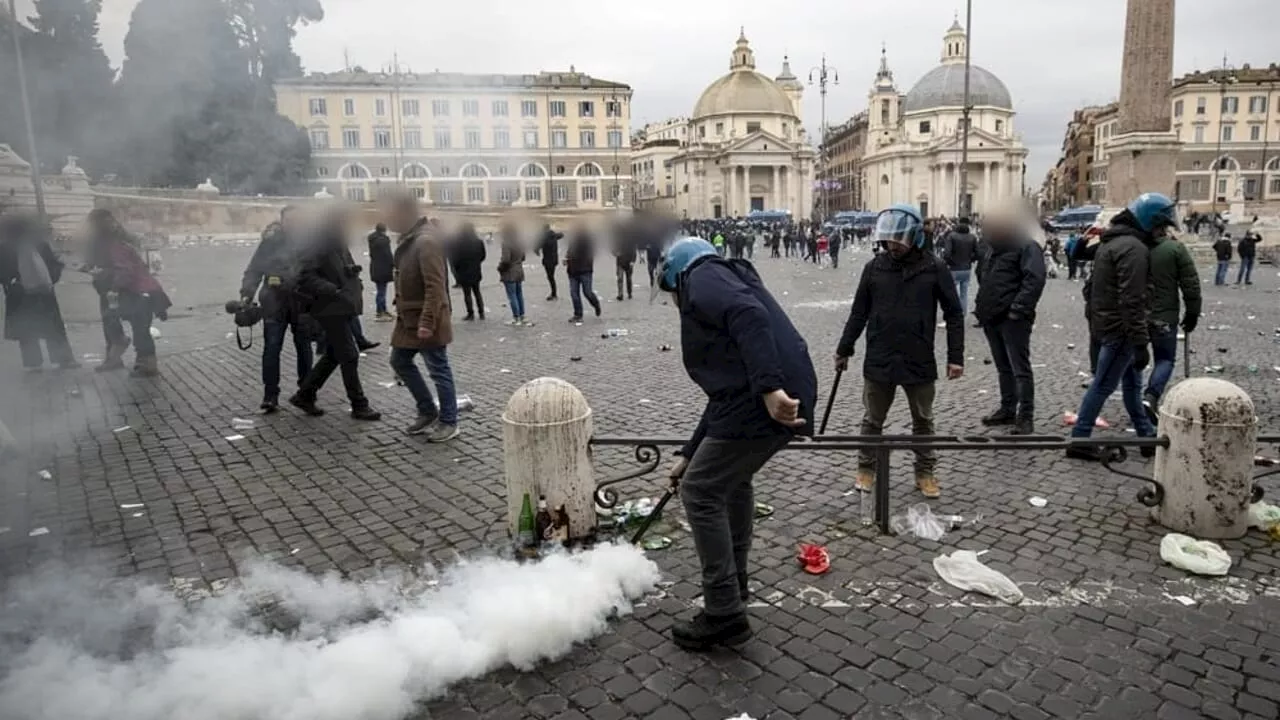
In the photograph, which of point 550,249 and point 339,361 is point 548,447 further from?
point 550,249

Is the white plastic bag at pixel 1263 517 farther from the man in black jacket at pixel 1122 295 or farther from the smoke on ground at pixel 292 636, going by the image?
the smoke on ground at pixel 292 636

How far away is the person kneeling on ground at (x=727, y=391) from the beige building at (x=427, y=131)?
4.30 m

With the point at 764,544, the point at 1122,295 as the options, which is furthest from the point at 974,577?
the point at 1122,295

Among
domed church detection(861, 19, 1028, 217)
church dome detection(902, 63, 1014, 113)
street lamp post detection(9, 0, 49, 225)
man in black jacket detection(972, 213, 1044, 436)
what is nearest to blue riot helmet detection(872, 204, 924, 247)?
man in black jacket detection(972, 213, 1044, 436)

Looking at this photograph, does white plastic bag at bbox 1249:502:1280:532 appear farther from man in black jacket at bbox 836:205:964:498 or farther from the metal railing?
man in black jacket at bbox 836:205:964:498

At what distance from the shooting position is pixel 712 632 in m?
3.32

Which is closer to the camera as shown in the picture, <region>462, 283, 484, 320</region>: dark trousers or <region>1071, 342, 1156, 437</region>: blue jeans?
<region>1071, 342, 1156, 437</region>: blue jeans

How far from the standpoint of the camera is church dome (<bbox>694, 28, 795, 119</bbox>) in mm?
105688

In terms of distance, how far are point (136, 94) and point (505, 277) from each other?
385 inches

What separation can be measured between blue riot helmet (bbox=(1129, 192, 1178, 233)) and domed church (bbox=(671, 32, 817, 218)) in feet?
293

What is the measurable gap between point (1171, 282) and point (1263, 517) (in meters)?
2.14

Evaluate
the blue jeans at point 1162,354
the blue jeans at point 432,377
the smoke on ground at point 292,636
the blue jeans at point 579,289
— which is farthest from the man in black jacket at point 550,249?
the smoke on ground at point 292,636

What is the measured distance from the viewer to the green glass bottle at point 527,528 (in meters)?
4.27

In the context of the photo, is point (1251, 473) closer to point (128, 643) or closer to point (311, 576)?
point (311, 576)
